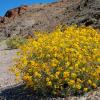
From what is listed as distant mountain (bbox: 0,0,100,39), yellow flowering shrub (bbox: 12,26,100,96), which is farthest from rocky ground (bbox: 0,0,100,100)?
yellow flowering shrub (bbox: 12,26,100,96)

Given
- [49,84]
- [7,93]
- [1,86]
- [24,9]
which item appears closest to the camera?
[49,84]

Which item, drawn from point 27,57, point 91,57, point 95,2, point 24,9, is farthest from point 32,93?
point 24,9

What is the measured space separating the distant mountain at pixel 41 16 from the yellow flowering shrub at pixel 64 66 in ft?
62.2

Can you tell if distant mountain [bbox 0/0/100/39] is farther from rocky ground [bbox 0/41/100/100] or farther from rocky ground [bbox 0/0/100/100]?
rocky ground [bbox 0/41/100/100]

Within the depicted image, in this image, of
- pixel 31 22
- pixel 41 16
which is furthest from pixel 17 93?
pixel 41 16

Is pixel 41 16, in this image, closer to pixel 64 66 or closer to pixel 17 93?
pixel 17 93

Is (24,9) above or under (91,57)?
above

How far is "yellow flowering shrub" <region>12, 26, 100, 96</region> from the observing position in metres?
10.4

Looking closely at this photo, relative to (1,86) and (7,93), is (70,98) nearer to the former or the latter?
(7,93)

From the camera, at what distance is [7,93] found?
1228 cm

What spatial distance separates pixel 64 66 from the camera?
10.6 metres

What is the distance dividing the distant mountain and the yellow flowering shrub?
18969 mm

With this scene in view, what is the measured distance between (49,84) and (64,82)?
447 mm

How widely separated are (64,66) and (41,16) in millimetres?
38812
